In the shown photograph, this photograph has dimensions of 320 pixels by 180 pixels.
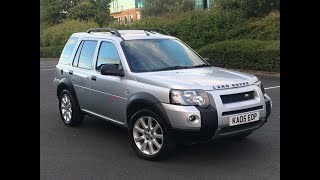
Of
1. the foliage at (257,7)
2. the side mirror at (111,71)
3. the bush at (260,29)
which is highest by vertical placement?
the foliage at (257,7)

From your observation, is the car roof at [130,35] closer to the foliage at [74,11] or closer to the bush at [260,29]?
the bush at [260,29]

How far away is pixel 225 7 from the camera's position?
21.3 meters

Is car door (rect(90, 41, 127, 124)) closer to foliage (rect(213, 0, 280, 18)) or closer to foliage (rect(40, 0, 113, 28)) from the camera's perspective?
foliage (rect(213, 0, 280, 18))

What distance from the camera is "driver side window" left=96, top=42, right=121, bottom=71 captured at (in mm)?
6008

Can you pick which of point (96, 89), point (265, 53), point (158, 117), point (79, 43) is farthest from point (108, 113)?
point (265, 53)

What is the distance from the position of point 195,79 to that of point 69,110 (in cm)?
291

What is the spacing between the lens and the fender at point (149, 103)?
4.96 m

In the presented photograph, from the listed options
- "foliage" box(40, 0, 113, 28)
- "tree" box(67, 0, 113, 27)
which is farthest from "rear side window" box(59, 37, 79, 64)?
"tree" box(67, 0, 113, 27)

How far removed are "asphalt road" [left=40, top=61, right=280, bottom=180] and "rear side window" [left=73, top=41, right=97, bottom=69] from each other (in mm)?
1168

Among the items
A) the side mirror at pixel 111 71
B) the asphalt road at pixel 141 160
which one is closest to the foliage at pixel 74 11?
the asphalt road at pixel 141 160

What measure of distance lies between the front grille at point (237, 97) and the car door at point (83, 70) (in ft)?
7.98

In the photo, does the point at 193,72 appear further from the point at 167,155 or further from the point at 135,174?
the point at 135,174
